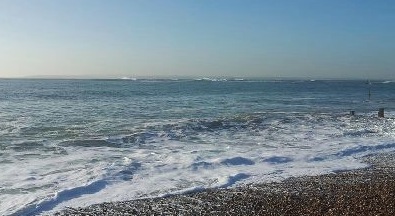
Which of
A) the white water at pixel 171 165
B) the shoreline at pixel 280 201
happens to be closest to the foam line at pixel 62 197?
the white water at pixel 171 165

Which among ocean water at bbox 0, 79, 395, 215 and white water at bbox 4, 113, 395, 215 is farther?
ocean water at bbox 0, 79, 395, 215

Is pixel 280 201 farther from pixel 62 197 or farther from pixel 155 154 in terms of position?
pixel 155 154

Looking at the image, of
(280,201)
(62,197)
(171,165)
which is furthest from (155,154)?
(280,201)

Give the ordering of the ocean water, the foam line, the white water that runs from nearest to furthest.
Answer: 1. the foam line
2. the white water
3. the ocean water

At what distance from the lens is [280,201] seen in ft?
30.5

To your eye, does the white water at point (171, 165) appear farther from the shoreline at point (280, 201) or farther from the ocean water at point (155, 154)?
the shoreline at point (280, 201)

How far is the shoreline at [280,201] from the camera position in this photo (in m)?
8.63

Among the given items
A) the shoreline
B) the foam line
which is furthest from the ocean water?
the shoreline

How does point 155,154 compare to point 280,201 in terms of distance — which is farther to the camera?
point 155,154

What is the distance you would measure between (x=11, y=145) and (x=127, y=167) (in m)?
6.49

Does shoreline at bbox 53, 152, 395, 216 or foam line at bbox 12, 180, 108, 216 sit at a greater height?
foam line at bbox 12, 180, 108, 216

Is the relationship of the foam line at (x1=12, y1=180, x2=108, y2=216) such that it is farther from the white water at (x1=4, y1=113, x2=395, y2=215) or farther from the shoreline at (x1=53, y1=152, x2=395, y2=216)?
the shoreline at (x1=53, y1=152, x2=395, y2=216)

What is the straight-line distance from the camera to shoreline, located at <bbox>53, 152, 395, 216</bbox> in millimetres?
8633

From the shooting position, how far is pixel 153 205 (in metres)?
9.18
